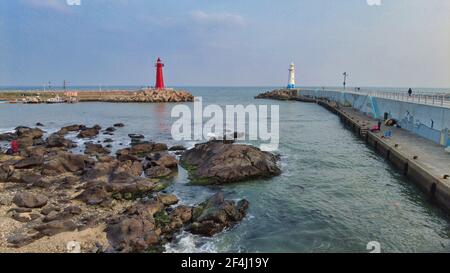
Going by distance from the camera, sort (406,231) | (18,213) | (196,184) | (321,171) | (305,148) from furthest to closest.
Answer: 1. (305,148)
2. (321,171)
3. (196,184)
4. (18,213)
5. (406,231)

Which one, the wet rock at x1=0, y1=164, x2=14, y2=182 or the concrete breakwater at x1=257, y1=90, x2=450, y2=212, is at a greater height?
the concrete breakwater at x1=257, y1=90, x2=450, y2=212

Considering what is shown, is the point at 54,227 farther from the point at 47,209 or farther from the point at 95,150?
the point at 95,150

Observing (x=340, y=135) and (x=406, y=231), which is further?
(x=340, y=135)

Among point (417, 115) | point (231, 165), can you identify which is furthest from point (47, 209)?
point (417, 115)

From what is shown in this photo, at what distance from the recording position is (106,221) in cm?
1195

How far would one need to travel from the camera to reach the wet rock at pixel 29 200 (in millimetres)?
13273

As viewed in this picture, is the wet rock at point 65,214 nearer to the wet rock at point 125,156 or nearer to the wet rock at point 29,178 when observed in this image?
the wet rock at point 29,178

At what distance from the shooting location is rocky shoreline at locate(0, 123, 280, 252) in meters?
10.7

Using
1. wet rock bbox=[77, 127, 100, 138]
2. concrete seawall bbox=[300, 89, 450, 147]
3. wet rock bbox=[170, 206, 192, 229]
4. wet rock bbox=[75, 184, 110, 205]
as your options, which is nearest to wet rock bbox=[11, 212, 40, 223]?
wet rock bbox=[75, 184, 110, 205]

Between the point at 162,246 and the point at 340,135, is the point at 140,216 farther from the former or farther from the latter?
the point at 340,135

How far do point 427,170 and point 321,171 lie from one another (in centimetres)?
585

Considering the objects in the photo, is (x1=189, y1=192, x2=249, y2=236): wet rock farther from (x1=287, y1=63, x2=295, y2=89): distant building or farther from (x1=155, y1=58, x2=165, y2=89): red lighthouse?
A: (x1=287, y1=63, x2=295, y2=89): distant building
